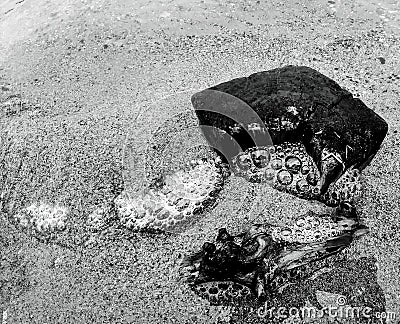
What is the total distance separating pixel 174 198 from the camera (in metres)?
2.10

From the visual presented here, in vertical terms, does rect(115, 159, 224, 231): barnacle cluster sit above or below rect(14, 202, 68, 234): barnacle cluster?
below

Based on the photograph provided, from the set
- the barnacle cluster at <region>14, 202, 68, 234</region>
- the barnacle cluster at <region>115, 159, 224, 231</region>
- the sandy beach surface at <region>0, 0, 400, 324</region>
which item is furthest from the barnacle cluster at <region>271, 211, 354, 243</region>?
the barnacle cluster at <region>14, 202, 68, 234</region>

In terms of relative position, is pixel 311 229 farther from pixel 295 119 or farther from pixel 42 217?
pixel 42 217

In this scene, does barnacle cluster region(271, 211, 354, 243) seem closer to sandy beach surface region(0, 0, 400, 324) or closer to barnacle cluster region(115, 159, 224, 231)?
sandy beach surface region(0, 0, 400, 324)

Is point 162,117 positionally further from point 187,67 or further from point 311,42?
point 311,42

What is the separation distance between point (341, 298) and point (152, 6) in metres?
1.98

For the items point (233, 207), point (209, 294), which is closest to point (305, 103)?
point (233, 207)

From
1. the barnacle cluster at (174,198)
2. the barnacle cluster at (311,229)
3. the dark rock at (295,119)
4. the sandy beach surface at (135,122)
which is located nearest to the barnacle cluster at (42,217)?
the sandy beach surface at (135,122)

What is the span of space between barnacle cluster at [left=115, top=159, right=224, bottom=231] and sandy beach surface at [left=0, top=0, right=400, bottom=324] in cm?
4

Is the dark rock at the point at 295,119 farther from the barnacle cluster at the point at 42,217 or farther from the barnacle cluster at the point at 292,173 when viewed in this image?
the barnacle cluster at the point at 42,217

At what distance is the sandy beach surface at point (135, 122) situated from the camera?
189 cm

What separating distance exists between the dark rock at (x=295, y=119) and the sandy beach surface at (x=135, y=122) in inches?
6.5

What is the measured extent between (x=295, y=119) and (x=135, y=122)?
0.76 m

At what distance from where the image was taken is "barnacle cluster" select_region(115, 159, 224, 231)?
6.73 ft
